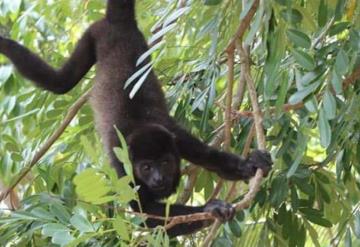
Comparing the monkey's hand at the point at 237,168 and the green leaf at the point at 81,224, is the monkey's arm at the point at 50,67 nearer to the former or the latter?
the monkey's hand at the point at 237,168

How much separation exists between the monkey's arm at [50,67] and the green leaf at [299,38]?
2.05 meters

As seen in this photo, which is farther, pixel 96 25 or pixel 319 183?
pixel 96 25

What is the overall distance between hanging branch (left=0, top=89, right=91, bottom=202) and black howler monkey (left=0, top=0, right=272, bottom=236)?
10 cm

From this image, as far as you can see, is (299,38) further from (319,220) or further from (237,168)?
(237,168)

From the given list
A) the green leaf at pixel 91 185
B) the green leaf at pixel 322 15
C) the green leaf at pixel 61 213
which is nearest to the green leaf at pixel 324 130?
the green leaf at pixel 322 15

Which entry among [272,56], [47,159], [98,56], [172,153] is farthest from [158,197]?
[272,56]

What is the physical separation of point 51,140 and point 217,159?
86 cm

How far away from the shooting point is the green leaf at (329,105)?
7.93ft

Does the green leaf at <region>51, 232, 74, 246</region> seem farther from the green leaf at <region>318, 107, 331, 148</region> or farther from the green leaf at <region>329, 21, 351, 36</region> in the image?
the green leaf at <region>329, 21, 351, 36</region>

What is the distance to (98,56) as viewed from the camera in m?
4.32

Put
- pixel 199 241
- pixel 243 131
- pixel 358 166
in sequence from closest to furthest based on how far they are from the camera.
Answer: pixel 358 166
pixel 243 131
pixel 199 241

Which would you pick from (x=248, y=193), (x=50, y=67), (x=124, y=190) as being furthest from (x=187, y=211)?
(x=50, y=67)

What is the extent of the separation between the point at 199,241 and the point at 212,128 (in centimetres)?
57

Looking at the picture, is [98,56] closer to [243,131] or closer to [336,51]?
[243,131]
